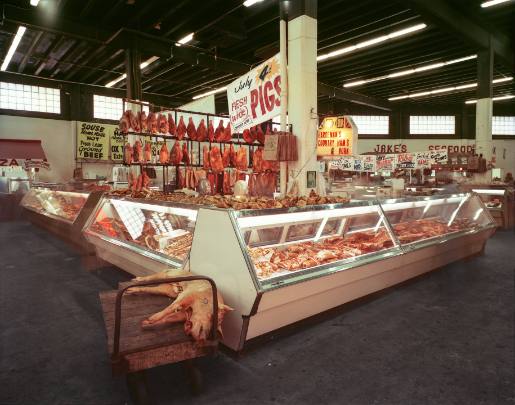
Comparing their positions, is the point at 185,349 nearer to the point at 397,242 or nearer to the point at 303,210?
the point at 303,210

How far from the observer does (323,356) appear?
3.18 meters

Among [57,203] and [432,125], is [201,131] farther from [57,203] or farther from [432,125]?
[432,125]

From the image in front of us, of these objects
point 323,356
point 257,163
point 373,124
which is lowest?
point 323,356

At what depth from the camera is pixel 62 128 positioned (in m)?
16.2

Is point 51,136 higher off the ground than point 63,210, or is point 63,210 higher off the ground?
point 51,136

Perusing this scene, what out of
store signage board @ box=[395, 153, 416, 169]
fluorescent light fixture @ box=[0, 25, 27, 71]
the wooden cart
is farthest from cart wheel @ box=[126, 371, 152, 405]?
store signage board @ box=[395, 153, 416, 169]

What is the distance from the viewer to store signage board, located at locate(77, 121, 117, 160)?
16.6 metres

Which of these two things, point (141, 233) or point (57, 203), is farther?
point (57, 203)

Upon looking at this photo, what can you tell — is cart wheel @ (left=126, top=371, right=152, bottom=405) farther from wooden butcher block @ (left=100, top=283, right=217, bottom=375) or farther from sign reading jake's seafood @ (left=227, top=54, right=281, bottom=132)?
sign reading jake's seafood @ (left=227, top=54, right=281, bottom=132)

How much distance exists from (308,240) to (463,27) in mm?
9221

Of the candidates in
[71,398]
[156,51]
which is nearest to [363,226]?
[71,398]

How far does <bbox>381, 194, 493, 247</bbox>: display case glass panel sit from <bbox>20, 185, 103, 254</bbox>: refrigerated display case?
5.19 metres

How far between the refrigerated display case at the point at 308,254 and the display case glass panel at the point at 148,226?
709 millimetres

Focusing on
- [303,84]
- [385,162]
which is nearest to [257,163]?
[303,84]
